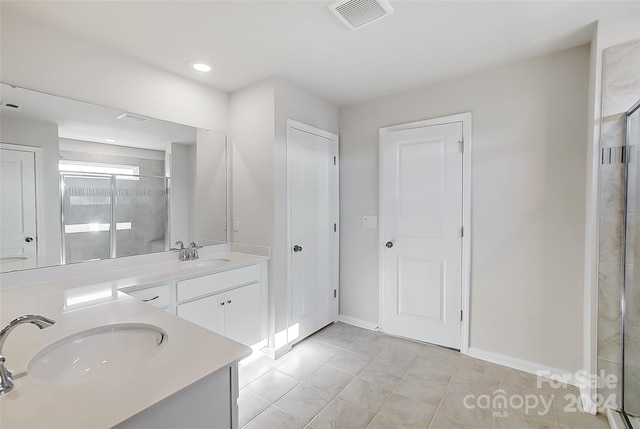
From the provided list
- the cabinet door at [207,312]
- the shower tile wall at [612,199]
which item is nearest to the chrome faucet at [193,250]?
the cabinet door at [207,312]

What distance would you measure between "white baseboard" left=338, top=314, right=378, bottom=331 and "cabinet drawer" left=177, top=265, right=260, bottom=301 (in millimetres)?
1285

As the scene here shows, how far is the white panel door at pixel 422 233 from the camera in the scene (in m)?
2.63

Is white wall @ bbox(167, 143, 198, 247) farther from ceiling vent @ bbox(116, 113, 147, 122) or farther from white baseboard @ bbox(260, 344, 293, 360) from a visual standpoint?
white baseboard @ bbox(260, 344, 293, 360)

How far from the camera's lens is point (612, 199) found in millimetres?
1794

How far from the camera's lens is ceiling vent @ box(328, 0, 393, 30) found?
1634mm

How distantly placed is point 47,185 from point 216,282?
124 cm

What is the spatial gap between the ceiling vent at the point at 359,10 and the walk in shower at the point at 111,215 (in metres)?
1.87

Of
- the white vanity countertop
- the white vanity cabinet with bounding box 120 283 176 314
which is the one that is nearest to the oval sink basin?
the white vanity countertop

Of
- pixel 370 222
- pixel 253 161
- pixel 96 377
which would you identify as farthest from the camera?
pixel 370 222

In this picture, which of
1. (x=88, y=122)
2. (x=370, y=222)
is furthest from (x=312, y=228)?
(x=88, y=122)

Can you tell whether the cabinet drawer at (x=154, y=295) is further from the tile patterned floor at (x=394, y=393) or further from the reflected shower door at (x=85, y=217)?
the tile patterned floor at (x=394, y=393)

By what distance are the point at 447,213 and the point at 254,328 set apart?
2.00 meters

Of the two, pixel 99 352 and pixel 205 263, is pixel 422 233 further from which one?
pixel 99 352

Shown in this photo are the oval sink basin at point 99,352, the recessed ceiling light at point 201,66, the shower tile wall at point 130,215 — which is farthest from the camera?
the recessed ceiling light at point 201,66
